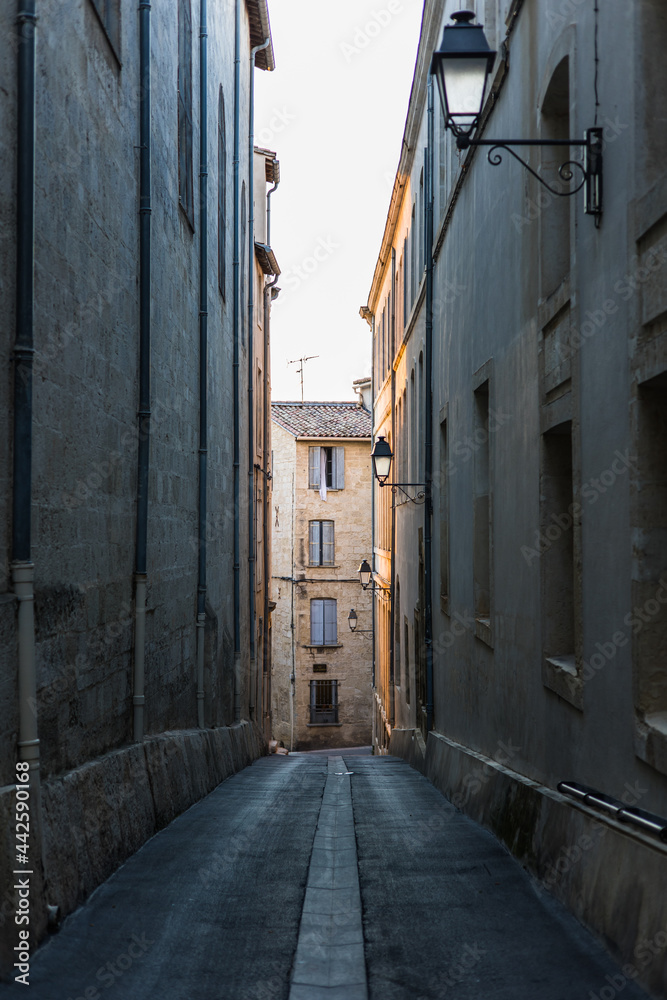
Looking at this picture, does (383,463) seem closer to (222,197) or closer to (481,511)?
(222,197)

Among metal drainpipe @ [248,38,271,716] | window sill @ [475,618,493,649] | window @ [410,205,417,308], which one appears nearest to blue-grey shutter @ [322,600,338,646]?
metal drainpipe @ [248,38,271,716]

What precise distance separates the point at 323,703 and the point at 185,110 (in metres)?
28.0

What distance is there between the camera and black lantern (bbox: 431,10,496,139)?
5.62 m

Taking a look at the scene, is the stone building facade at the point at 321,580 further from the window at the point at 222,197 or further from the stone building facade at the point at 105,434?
the stone building facade at the point at 105,434

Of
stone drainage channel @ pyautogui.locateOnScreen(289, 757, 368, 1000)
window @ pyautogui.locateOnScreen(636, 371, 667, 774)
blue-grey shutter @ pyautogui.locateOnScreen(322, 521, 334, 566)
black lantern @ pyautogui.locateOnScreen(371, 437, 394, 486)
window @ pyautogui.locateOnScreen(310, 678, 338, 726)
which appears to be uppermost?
black lantern @ pyautogui.locateOnScreen(371, 437, 394, 486)

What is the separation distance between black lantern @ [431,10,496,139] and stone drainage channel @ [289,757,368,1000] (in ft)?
14.0

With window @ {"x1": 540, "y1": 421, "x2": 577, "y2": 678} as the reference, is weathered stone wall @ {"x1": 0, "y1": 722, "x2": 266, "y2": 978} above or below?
below

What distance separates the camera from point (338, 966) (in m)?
4.49

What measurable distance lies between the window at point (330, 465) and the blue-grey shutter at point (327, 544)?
146cm

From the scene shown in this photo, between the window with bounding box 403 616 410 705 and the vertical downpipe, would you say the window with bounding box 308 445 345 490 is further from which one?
the window with bounding box 403 616 410 705

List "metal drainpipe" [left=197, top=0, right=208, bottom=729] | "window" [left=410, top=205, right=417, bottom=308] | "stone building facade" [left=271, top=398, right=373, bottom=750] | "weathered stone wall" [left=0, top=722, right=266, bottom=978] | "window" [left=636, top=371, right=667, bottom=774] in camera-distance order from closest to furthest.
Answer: "weathered stone wall" [left=0, top=722, right=266, bottom=978] < "window" [left=636, top=371, right=667, bottom=774] < "metal drainpipe" [left=197, top=0, right=208, bottom=729] < "window" [left=410, top=205, right=417, bottom=308] < "stone building facade" [left=271, top=398, right=373, bottom=750]

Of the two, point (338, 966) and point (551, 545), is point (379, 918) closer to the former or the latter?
point (338, 966)

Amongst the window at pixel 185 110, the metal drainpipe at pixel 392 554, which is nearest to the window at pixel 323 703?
the metal drainpipe at pixel 392 554

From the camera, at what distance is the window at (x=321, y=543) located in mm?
37406
